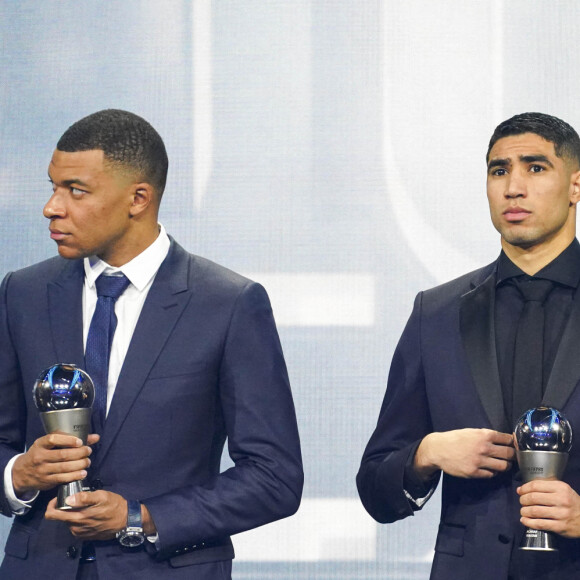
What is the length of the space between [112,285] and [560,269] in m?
1.10

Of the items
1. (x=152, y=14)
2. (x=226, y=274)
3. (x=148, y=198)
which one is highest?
(x=152, y=14)

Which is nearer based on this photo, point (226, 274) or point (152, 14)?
point (226, 274)

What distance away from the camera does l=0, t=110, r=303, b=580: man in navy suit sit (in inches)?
104

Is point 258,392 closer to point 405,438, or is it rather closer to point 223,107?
point 405,438

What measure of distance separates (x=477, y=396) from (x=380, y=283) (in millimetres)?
1171

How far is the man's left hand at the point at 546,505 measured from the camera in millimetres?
2416

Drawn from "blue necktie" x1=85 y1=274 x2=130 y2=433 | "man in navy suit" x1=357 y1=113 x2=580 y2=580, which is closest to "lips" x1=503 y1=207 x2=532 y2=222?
"man in navy suit" x1=357 y1=113 x2=580 y2=580

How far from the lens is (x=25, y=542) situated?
107 inches

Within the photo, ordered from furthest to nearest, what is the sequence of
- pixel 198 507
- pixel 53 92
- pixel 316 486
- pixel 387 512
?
pixel 53 92 < pixel 316 486 < pixel 387 512 < pixel 198 507

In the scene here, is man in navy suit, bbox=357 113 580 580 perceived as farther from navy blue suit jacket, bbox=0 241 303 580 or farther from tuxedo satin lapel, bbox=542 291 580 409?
navy blue suit jacket, bbox=0 241 303 580

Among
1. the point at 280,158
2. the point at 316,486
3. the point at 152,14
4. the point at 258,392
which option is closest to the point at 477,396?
the point at 258,392

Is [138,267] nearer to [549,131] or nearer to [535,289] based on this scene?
[535,289]

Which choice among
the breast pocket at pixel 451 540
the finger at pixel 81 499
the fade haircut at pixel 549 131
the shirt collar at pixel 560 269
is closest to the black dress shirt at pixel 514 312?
the shirt collar at pixel 560 269

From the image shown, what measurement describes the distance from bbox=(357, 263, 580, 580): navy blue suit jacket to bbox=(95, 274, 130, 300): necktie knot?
2.38ft
